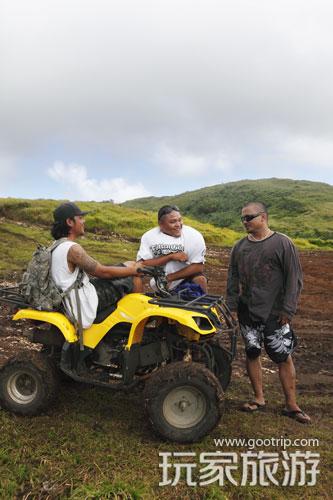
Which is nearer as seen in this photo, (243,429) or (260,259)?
(243,429)

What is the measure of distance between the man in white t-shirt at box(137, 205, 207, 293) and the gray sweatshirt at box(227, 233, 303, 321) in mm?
500

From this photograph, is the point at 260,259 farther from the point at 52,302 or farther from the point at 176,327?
the point at 52,302

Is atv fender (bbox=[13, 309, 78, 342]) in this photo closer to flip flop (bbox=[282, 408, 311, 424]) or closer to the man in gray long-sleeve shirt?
the man in gray long-sleeve shirt

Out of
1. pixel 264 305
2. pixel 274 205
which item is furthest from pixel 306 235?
pixel 264 305

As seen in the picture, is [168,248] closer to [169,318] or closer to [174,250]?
[174,250]

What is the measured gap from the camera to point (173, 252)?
4.94 m

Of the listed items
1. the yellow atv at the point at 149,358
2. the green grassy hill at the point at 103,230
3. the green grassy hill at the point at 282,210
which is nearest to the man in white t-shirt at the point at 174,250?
the yellow atv at the point at 149,358

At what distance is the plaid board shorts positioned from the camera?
16.0 feet

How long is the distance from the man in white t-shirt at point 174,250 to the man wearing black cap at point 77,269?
543 millimetres

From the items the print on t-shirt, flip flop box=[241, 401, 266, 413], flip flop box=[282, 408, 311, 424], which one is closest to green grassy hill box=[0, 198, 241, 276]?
the print on t-shirt

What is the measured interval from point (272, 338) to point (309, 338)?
441cm

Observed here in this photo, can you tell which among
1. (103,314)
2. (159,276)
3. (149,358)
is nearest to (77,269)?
(103,314)

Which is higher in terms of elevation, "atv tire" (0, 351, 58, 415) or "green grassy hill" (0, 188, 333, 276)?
"green grassy hill" (0, 188, 333, 276)

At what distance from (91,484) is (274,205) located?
3172 inches
